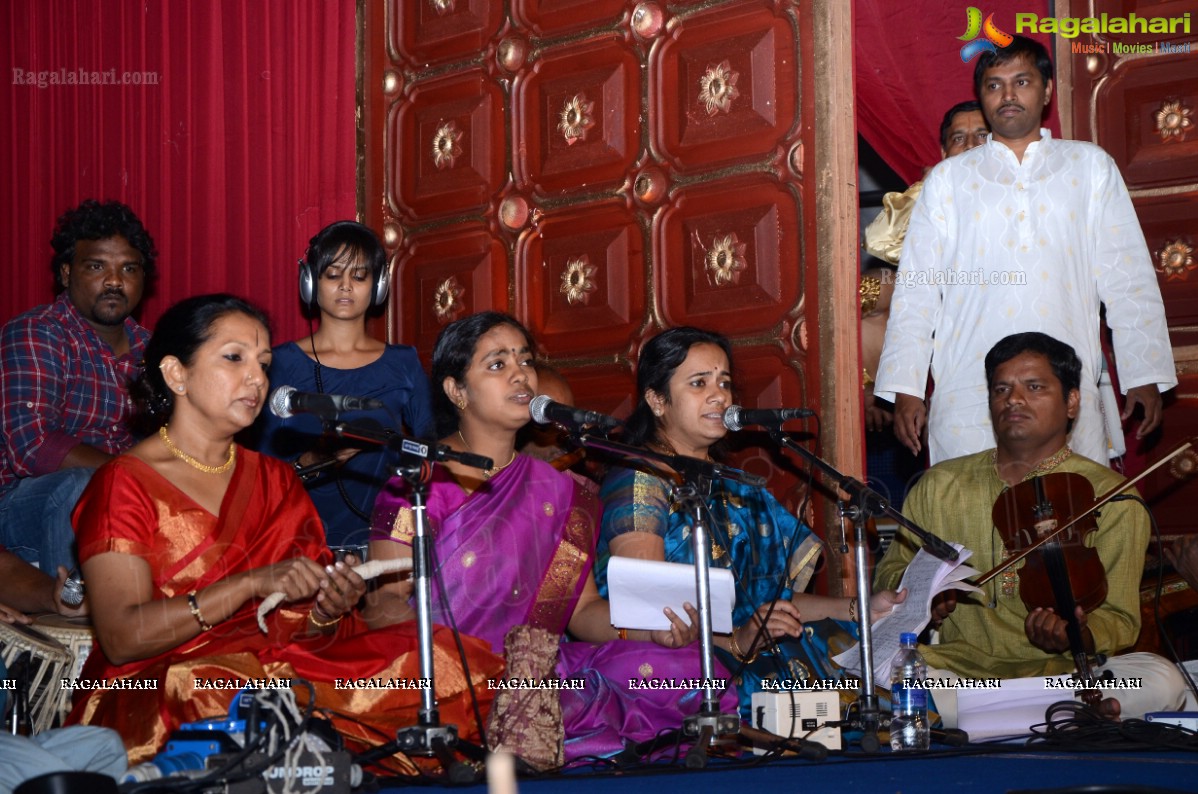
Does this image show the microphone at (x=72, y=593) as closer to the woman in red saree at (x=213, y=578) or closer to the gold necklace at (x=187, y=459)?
the woman in red saree at (x=213, y=578)

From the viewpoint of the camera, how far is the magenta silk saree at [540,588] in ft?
11.4

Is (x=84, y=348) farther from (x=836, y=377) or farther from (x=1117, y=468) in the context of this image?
(x=1117, y=468)

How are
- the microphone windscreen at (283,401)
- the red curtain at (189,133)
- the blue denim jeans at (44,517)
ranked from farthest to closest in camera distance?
the red curtain at (189,133) < the blue denim jeans at (44,517) < the microphone windscreen at (283,401)

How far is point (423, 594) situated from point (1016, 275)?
2.54 metres

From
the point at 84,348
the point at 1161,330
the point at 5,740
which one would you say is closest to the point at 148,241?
the point at 84,348

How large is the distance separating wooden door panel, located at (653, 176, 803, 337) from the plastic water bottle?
1.46 metres

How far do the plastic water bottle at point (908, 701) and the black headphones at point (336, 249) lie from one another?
221 centimetres

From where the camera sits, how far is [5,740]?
2371 mm

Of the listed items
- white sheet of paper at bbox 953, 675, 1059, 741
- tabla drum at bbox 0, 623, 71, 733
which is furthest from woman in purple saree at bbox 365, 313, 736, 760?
tabla drum at bbox 0, 623, 71, 733

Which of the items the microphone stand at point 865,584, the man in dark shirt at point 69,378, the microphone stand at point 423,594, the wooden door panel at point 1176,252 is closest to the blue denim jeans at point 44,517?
the man in dark shirt at point 69,378

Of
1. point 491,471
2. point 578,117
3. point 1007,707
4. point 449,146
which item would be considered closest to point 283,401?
point 491,471

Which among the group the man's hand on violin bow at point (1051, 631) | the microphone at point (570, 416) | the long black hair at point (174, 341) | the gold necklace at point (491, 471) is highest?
the long black hair at point (174, 341)

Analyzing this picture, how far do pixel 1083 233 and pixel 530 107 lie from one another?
2182 mm

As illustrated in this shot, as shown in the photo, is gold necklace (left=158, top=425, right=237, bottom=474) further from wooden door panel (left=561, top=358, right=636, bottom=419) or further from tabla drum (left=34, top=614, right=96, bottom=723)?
wooden door panel (left=561, top=358, right=636, bottom=419)
